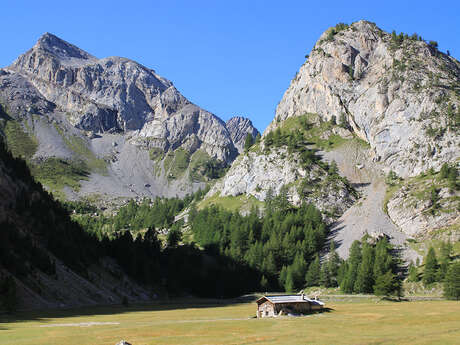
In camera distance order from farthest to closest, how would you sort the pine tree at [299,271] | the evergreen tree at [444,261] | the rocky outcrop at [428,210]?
the rocky outcrop at [428,210] → the pine tree at [299,271] → the evergreen tree at [444,261]

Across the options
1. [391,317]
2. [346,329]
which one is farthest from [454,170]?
[346,329]

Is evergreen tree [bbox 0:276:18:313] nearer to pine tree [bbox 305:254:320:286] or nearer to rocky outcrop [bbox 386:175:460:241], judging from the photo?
pine tree [bbox 305:254:320:286]

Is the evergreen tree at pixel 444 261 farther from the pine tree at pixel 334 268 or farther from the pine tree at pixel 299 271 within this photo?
the pine tree at pixel 299 271

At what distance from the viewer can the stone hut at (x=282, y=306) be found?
261 feet

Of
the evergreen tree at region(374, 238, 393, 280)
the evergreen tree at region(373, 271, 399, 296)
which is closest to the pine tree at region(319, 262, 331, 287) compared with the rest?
the evergreen tree at region(374, 238, 393, 280)

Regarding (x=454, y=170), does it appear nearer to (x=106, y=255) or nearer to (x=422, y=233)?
(x=422, y=233)

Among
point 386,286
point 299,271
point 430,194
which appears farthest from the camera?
point 430,194

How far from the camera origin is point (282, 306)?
262 ft

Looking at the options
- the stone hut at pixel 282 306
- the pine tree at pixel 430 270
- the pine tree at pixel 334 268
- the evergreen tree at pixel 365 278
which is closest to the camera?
the stone hut at pixel 282 306

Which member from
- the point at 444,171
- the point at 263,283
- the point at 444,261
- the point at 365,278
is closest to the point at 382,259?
the point at 365,278

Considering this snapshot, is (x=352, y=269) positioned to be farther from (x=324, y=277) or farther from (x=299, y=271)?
(x=299, y=271)

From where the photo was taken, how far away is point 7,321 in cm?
6259

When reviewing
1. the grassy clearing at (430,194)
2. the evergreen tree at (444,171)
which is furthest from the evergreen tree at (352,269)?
the evergreen tree at (444,171)

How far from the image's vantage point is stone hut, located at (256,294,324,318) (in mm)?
79625
